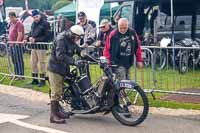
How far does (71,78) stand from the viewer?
7.99 m

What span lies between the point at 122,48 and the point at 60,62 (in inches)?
55.6

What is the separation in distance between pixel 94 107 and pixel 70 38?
1221 millimetres

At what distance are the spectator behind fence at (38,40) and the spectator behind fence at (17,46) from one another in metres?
0.61

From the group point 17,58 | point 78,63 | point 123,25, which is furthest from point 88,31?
point 78,63

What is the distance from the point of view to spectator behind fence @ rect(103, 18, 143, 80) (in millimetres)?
8578

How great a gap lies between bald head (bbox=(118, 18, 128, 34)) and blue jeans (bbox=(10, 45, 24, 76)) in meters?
4.32

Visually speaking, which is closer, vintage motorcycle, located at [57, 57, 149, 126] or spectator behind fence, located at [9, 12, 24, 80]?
vintage motorcycle, located at [57, 57, 149, 126]

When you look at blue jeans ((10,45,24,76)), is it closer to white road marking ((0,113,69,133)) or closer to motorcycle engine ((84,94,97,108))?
white road marking ((0,113,69,133))

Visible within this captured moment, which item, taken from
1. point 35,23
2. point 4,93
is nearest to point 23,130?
point 4,93

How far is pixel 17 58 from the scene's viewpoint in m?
12.3

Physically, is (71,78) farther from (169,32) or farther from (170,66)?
(169,32)

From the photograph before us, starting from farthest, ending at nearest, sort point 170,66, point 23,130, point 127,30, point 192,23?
1. point 192,23
2. point 170,66
3. point 127,30
4. point 23,130

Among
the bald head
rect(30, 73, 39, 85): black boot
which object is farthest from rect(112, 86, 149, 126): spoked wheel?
rect(30, 73, 39, 85): black boot

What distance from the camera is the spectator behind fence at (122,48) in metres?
8.58
